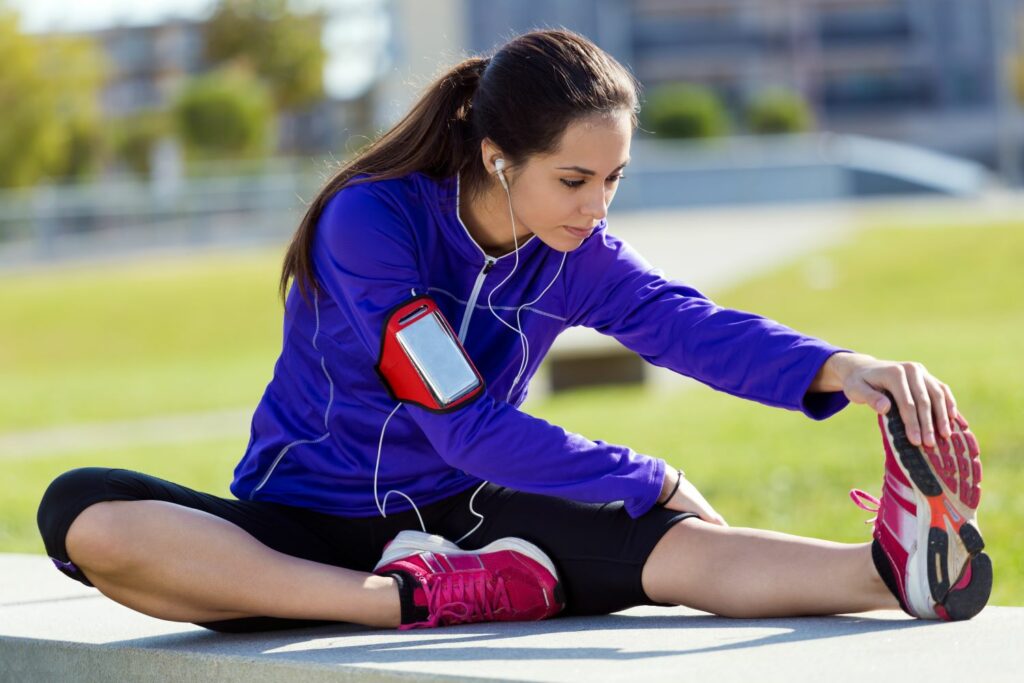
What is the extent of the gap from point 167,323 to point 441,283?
17.0 metres

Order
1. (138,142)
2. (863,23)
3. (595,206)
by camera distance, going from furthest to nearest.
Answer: (863,23)
(138,142)
(595,206)

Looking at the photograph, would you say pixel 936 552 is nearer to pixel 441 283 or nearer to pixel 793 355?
pixel 793 355

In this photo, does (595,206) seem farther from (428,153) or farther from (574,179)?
(428,153)

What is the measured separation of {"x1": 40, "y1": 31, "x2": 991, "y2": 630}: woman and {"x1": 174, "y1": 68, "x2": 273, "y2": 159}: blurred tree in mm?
34368

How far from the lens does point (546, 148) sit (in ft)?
9.07

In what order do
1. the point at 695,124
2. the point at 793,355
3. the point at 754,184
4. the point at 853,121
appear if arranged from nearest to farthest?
→ 1. the point at 793,355
2. the point at 754,184
3. the point at 695,124
4. the point at 853,121

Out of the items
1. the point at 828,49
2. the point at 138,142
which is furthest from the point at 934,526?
the point at 828,49

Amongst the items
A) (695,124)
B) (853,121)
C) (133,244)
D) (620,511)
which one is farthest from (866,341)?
(853,121)

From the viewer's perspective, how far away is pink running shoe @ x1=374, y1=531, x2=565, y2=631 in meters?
2.79

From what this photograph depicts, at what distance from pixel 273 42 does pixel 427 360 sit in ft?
146

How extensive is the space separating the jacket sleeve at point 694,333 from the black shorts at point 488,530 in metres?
0.31

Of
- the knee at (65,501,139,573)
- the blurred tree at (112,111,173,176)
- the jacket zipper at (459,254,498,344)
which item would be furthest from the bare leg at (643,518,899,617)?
the blurred tree at (112,111,173,176)

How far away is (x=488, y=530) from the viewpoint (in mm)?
2951

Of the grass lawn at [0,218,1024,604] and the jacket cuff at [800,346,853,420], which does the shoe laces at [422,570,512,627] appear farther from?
the grass lawn at [0,218,1024,604]
